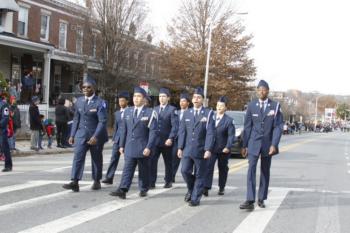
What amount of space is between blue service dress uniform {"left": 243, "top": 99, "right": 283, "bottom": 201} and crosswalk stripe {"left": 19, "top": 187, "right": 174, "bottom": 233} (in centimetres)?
203

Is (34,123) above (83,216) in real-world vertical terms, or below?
above

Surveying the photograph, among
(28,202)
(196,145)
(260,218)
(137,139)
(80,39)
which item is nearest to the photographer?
(260,218)

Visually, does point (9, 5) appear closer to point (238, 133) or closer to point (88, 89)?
point (238, 133)

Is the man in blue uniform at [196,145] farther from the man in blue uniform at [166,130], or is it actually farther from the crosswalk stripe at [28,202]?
the crosswalk stripe at [28,202]

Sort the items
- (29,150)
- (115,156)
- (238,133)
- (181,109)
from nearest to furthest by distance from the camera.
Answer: (181,109) → (115,156) → (29,150) → (238,133)

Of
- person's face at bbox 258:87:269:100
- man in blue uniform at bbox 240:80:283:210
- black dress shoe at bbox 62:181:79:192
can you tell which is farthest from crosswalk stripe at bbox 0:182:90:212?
person's face at bbox 258:87:269:100

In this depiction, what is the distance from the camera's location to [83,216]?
25.8ft

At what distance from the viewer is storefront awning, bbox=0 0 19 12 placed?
90.7 ft

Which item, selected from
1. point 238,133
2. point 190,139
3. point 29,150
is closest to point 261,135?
point 190,139

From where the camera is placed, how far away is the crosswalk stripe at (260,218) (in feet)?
24.6

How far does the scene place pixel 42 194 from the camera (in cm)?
966

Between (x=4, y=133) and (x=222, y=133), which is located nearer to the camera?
(x=222, y=133)

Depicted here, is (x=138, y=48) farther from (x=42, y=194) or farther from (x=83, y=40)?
(x=42, y=194)

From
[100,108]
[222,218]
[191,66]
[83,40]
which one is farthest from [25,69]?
[222,218]
